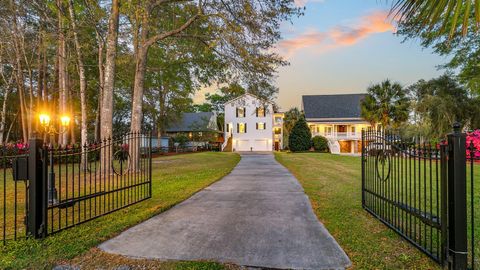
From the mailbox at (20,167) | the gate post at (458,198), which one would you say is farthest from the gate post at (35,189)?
the gate post at (458,198)

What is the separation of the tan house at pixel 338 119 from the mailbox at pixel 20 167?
32.5 meters

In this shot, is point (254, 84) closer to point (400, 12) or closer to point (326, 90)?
point (400, 12)

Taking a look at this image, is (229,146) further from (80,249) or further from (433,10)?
(433,10)

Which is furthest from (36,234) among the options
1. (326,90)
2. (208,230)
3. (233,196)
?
(326,90)

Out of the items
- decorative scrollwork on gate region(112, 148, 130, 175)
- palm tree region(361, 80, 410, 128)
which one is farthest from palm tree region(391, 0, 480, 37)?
palm tree region(361, 80, 410, 128)

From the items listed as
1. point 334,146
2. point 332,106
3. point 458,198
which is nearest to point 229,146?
point 334,146

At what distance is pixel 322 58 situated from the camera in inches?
651

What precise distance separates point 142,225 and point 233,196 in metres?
2.82

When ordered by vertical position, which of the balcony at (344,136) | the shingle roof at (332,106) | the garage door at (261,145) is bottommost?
the garage door at (261,145)

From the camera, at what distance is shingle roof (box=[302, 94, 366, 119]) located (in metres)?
37.6

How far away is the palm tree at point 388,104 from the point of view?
2589cm

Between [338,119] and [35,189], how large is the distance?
36965mm

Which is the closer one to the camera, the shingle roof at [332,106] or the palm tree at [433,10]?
the palm tree at [433,10]

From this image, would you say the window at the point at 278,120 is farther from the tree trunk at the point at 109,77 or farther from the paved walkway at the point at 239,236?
the paved walkway at the point at 239,236
